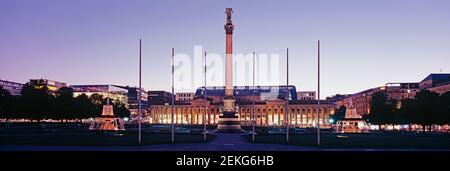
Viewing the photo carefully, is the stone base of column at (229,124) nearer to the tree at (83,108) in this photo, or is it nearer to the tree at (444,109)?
the tree at (83,108)

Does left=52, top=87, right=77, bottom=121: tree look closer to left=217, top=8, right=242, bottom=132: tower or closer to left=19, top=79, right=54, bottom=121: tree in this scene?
left=19, top=79, right=54, bottom=121: tree

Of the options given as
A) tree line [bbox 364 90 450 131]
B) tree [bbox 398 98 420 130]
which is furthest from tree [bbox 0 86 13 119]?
tree line [bbox 364 90 450 131]

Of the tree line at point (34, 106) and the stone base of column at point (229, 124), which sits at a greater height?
the tree line at point (34, 106)

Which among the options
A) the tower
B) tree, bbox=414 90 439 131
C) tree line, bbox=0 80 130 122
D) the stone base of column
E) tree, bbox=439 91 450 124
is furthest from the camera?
the tower

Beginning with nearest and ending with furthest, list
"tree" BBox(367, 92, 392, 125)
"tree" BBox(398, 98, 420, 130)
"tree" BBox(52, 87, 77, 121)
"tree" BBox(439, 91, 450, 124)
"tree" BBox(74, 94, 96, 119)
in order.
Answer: "tree" BBox(439, 91, 450, 124)
"tree" BBox(398, 98, 420, 130)
"tree" BBox(52, 87, 77, 121)
"tree" BBox(367, 92, 392, 125)
"tree" BBox(74, 94, 96, 119)

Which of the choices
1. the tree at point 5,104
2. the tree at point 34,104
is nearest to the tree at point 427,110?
the tree at point 34,104

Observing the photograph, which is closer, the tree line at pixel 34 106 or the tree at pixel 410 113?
the tree at pixel 410 113

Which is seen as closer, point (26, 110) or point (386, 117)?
A: point (26, 110)

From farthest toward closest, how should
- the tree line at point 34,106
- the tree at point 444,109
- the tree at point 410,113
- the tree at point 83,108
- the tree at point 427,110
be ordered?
the tree at point 83,108 < the tree line at point 34,106 < the tree at point 410,113 < the tree at point 427,110 < the tree at point 444,109
